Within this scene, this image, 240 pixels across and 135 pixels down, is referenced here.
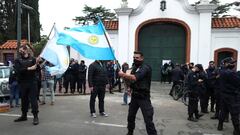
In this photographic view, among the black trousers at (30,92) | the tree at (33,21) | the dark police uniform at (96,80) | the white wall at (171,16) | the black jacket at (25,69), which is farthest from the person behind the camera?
the tree at (33,21)

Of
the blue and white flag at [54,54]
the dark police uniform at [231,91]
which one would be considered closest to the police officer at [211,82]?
the dark police uniform at [231,91]

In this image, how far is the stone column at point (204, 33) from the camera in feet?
71.4

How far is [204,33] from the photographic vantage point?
71.9 feet

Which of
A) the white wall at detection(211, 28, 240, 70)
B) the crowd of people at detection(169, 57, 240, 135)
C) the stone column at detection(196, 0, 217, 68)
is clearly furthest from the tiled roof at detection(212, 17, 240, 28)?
the crowd of people at detection(169, 57, 240, 135)

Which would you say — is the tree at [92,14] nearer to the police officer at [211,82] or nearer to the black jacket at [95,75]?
the police officer at [211,82]

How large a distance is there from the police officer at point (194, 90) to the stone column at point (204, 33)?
12.4 metres

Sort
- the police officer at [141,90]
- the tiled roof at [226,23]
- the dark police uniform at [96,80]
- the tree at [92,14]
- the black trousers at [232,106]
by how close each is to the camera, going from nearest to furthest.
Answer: the police officer at [141,90]
the black trousers at [232,106]
the dark police uniform at [96,80]
the tiled roof at [226,23]
the tree at [92,14]

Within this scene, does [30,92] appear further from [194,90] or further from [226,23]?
[226,23]

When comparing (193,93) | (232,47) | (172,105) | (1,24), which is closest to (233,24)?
(232,47)

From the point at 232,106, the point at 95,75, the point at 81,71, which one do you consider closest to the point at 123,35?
the point at 81,71

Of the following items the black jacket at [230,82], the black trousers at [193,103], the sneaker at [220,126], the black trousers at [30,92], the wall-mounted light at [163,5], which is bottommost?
the sneaker at [220,126]

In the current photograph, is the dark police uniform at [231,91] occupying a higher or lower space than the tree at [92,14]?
lower

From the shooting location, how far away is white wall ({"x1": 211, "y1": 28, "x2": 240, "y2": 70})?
70.3 ft

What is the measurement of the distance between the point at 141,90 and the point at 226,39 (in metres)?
16.5
